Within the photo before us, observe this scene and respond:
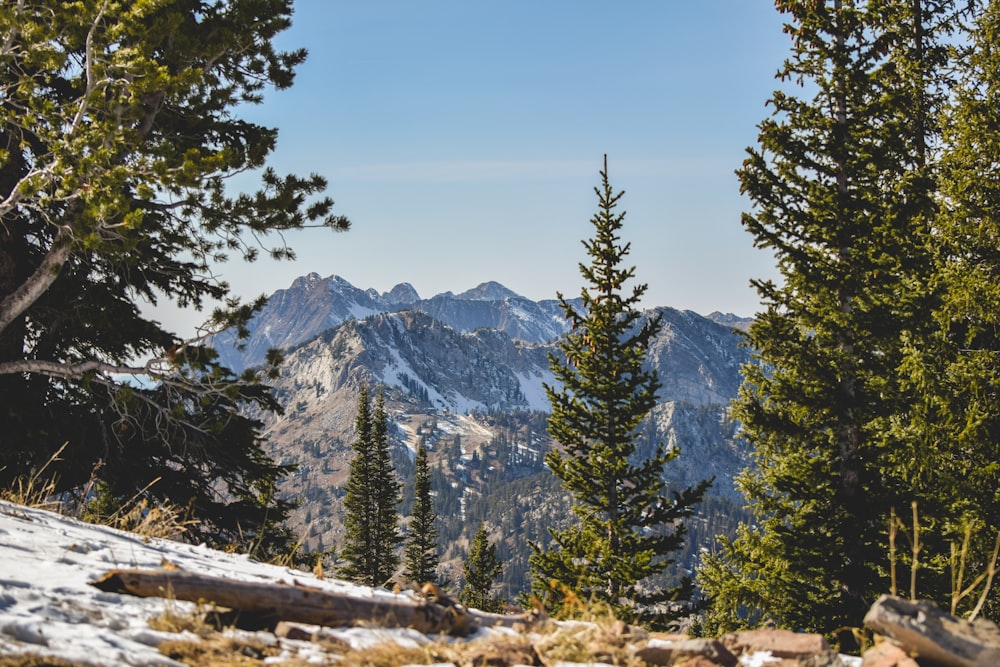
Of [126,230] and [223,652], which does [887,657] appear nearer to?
[223,652]

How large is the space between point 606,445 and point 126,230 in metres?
12.8

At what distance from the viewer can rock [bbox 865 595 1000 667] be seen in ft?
12.2

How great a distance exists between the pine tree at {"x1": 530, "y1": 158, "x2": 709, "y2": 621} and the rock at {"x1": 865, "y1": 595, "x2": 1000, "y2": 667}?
43.0 feet

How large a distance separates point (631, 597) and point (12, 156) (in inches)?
628

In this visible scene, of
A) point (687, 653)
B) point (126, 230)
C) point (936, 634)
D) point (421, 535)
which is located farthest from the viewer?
point (421, 535)

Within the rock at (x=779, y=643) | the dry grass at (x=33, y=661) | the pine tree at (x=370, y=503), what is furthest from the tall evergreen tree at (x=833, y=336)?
the pine tree at (x=370, y=503)

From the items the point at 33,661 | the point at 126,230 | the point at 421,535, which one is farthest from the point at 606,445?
the point at 421,535

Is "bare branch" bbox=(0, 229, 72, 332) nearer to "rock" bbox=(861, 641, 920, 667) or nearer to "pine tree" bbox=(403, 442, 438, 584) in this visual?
"rock" bbox=(861, 641, 920, 667)

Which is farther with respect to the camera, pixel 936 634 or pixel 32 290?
pixel 32 290

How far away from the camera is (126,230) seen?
31.6 feet

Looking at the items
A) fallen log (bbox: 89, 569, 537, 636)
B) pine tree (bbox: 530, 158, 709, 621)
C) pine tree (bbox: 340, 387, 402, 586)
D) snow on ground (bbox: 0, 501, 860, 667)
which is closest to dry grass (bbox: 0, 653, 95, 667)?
snow on ground (bbox: 0, 501, 860, 667)

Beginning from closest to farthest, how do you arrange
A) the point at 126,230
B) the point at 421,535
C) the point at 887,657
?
1. the point at 887,657
2. the point at 126,230
3. the point at 421,535

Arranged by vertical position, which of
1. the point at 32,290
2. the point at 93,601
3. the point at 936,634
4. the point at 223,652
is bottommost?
the point at 223,652

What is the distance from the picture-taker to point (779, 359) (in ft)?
40.7
